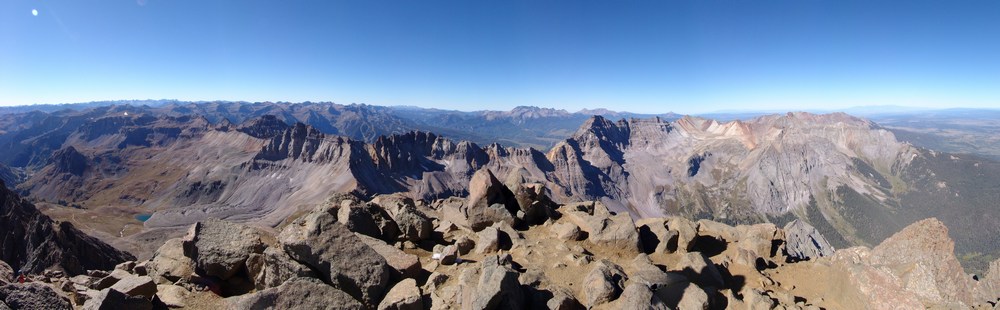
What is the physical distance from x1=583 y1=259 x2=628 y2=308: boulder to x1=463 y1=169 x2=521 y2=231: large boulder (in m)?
9.59

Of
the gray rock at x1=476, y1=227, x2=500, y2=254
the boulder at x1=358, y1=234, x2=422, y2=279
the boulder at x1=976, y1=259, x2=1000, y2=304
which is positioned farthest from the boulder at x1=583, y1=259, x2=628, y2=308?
the boulder at x1=976, y1=259, x2=1000, y2=304

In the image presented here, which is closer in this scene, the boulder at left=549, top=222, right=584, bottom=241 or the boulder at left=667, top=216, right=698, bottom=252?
the boulder at left=667, top=216, right=698, bottom=252

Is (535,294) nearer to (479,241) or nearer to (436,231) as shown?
(479,241)

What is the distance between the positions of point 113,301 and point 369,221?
1018 centimetres

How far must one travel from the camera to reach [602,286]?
13336mm

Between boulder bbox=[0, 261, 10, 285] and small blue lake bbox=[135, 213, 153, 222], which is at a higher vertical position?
boulder bbox=[0, 261, 10, 285]

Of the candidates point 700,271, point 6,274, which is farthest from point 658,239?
point 6,274

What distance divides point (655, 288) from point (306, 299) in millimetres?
11343

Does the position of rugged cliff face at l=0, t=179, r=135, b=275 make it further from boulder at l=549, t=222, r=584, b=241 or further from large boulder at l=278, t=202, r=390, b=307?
boulder at l=549, t=222, r=584, b=241

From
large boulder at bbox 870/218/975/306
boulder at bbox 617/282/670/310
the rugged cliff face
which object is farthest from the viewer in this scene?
the rugged cliff face

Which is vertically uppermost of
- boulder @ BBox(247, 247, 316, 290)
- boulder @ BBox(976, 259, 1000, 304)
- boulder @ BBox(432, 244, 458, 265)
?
boulder @ BBox(247, 247, 316, 290)

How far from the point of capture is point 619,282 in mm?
14242

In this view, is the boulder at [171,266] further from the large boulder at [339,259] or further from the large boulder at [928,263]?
the large boulder at [928,263]

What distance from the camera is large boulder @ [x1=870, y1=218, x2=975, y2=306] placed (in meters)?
13.0
